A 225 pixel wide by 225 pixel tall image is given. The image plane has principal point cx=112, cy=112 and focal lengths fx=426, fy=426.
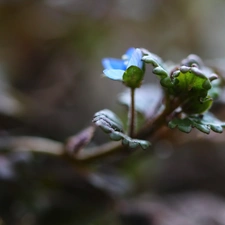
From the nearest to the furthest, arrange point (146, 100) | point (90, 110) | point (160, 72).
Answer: point (160, 72)
point (146, 100)
point (90, 110)

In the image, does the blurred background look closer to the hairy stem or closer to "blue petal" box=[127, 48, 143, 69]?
the hairy stem

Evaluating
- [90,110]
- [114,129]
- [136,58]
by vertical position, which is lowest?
[90,110]

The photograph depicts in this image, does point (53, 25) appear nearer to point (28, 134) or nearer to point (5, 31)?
point (5, 31)

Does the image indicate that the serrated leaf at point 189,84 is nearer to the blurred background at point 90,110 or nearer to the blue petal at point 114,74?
the blue petal at point 114,74

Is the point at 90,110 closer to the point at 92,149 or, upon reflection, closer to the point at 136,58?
the point at 92,149

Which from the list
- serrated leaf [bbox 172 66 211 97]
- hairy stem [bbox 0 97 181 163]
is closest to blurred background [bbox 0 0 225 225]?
hairy stem [bbox 0 97 181 163]

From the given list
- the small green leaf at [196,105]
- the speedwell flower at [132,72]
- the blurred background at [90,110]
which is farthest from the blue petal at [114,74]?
the blurred background at [90,110]

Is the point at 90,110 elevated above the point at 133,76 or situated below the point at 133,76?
below

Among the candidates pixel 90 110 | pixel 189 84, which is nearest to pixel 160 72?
pixel 189 84
